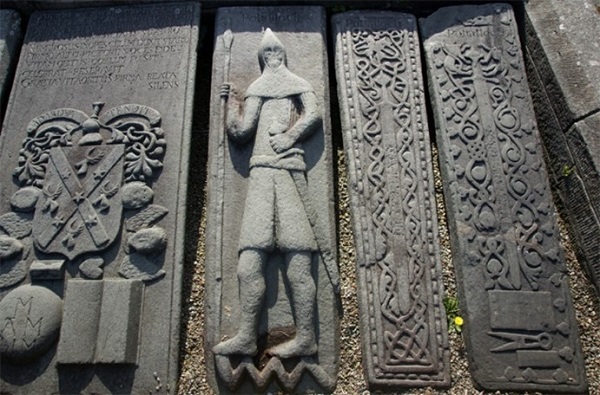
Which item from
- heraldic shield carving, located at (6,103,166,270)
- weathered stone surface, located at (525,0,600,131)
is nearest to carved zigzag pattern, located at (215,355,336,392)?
heraldic shield carving, located at (6,103,166,270)

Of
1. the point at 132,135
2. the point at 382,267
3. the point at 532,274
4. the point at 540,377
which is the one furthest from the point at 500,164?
the point at 132,135

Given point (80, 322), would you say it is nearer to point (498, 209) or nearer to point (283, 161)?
point (283, 161)

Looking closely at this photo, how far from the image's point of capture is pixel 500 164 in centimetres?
404

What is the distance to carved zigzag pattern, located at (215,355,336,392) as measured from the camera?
129 inches

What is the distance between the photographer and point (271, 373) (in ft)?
10.8

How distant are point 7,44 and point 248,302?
3.78 meters

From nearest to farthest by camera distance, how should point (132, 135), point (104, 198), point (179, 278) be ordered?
point (179, 278) < point (104, 198) < point (132, 135)

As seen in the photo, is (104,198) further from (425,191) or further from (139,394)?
(425,191)

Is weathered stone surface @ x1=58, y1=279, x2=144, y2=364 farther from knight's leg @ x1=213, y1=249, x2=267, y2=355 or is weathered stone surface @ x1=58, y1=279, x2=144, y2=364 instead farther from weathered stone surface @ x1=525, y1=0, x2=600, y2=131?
weathered stone surface @ x1=525, y1=0, x2=600, y2=131

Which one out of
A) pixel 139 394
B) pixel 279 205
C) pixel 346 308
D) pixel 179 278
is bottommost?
pixel 139 394

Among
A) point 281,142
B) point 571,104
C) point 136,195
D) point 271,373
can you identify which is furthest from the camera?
point 571,104

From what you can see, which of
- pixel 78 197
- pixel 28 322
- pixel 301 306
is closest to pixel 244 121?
pixel 78 197

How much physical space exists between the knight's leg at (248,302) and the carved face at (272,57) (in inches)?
71.7

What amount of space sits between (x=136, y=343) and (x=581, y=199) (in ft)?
12.5
